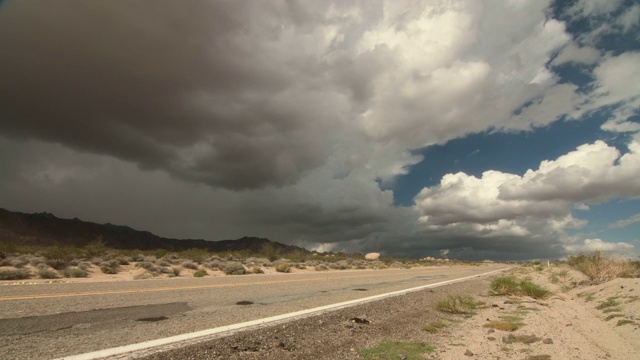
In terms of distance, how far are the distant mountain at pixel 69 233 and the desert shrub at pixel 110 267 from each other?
209ft

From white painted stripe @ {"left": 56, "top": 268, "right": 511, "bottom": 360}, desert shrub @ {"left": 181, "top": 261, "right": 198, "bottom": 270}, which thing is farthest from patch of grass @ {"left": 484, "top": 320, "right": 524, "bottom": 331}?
desert shrub @ {"left": 181, "top": 261, "right": 198, "bottom": 270}

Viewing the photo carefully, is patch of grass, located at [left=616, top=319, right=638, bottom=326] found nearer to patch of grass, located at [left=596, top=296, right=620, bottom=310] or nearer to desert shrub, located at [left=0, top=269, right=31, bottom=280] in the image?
patch of grass, located at [left=596, top=296, right=620, bottom=310]

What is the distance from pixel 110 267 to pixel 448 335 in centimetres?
2276

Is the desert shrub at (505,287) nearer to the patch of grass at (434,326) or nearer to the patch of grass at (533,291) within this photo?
the patch of grass at (533,291)

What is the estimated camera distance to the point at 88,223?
128 metres

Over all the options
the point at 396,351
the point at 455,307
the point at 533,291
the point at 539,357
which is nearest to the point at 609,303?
the point at 533,291

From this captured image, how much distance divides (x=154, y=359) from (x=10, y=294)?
8.18m

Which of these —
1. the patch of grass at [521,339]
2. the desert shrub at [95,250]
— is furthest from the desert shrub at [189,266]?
the patch of grass at [521,339]

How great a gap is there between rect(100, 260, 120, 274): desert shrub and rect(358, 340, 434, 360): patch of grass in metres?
21.2

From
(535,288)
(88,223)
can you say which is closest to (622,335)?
(535,288)

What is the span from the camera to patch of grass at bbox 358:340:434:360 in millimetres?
4809

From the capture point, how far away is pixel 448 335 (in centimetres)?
630

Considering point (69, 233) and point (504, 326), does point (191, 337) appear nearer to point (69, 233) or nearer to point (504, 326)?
point (504, 326)

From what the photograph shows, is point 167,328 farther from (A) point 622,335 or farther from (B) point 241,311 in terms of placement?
(A) point 622,335
